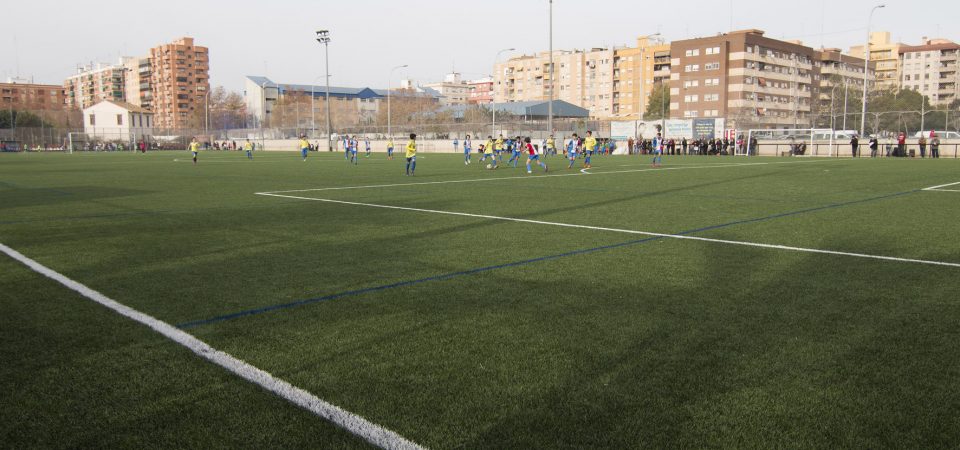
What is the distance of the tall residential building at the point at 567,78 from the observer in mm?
132250

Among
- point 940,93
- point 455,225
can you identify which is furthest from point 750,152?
point 940,93

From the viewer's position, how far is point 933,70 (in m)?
131

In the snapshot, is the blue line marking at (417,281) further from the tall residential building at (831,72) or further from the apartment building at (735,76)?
the tall residential building at (831,72)

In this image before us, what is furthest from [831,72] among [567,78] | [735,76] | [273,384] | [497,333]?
[273,384]

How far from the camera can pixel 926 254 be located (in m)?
7.99

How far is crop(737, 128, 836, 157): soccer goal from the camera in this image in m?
47.0

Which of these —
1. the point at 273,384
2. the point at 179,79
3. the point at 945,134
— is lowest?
the point at 273,384

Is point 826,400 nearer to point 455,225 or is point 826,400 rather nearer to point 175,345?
point 175,345

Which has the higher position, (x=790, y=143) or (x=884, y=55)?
(x=884, y=55)

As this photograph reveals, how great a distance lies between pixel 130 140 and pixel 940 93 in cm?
14137

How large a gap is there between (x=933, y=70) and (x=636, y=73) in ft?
192

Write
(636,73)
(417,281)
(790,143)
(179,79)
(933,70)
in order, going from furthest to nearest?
(179,79) → (933,70) → (636,73) → (790,143) → (417,281)

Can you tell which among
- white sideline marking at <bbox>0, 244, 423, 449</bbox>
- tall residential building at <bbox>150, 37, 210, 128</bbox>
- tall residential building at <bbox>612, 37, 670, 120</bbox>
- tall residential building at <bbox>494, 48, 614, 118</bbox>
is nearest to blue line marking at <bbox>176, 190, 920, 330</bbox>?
white sideline marking at <bbox>0, 244, 423, 449</bbox>

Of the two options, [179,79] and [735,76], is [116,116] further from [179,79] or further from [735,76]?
[735,76]
